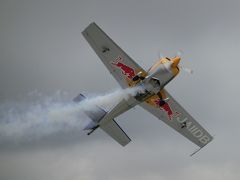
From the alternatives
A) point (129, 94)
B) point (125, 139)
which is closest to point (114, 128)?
point (125, 139)

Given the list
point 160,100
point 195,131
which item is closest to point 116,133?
point 160,100

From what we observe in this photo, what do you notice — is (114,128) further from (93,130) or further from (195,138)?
(195,138)

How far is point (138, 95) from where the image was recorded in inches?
1828

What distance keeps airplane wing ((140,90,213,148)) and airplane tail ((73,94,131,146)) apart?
8.93ft

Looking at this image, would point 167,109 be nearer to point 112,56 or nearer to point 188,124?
point 188,124

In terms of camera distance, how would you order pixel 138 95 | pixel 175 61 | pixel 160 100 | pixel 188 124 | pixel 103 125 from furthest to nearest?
pixel 188 124, pixel 103 125, pixel 160 100, pixel 138 95, pixel 175 61

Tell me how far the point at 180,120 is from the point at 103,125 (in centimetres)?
630

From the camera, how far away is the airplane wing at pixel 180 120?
5006 cm

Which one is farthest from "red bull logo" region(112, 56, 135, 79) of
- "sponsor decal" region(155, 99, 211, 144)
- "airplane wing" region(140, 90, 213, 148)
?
"sponsor decal" region(155, 99, 211, 144)

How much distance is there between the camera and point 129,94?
46.8 m

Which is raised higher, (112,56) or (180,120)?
(112,56)

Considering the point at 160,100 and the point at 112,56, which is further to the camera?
the point at 160,100

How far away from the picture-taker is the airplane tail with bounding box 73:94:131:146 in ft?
161

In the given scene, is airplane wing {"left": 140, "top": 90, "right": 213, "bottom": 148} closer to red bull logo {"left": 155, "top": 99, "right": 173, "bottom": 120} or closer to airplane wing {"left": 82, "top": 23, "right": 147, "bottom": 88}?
red bull logo {"left": 155, "top": 99, "right": 173, "bottom": 120}
